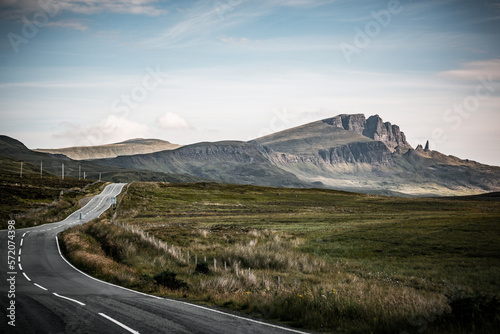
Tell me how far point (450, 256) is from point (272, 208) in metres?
63.8

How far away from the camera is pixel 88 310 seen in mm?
16031

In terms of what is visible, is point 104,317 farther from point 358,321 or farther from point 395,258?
point 395,258

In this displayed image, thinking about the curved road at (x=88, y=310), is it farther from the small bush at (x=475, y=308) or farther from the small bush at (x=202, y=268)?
the small bush at (x=202, y=268)

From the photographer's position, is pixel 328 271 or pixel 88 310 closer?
pixel 88 310

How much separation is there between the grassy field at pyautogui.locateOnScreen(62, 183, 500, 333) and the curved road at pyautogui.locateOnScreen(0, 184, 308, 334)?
6.00 feet

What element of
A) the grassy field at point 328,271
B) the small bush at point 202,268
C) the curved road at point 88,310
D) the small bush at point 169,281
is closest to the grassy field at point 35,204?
the grassy field at point 328,271

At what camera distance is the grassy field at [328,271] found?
44.2ft

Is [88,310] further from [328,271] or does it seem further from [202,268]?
[328,271]

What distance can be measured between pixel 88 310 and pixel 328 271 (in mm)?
18819

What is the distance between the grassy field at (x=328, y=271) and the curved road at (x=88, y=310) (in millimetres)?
1830

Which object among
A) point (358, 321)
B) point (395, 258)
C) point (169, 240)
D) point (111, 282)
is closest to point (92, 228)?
point (169, 240)

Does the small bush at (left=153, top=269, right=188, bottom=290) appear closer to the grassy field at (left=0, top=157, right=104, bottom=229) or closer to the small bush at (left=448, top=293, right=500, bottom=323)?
the small bush at (left=448, top=293, right=500, bottom=323)

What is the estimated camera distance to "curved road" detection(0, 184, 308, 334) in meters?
13.3

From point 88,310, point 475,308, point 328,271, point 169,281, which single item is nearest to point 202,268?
point 169,281
